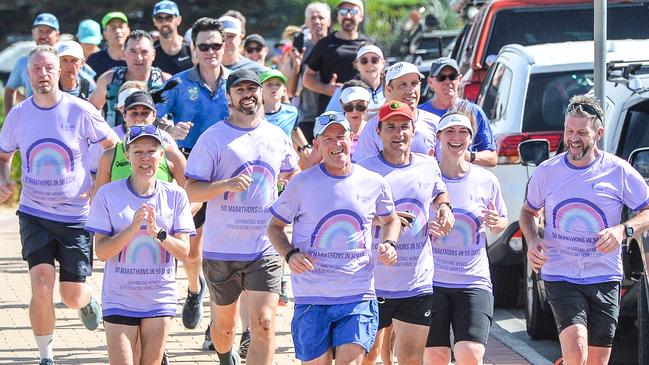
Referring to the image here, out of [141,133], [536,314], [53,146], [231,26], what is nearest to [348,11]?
[231,26]

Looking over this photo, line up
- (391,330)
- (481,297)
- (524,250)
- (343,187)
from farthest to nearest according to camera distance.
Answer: (524,250) < (391,330) < (481,297) < (343,187)

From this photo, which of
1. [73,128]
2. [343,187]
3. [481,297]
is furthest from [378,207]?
[73,128]

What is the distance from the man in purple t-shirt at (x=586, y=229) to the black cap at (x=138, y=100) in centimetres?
248

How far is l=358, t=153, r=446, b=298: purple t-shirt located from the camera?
27.5ft

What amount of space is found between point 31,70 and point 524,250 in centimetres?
379

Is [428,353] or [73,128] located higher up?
[73,128]

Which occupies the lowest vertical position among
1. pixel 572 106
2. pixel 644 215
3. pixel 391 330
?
pixel 391 330

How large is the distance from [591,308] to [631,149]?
1.66 meters

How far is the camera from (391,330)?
30.8 ft

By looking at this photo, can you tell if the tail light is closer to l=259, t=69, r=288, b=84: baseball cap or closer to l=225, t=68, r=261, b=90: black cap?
l=259, t=69, r=288, b=84: baseball cap

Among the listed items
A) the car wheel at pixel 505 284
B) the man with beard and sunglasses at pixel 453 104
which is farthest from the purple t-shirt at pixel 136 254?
the car wheel at pixel 505 284

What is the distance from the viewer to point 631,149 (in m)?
9.78

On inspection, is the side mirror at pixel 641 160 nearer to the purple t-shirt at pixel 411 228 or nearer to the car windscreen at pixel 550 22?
the purple t-shirt at pixel 411 228

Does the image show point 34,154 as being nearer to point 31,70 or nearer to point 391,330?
point 31,70
